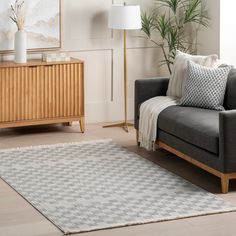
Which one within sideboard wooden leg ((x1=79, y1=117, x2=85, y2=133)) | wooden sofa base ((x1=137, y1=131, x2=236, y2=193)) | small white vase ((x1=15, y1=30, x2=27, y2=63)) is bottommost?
wooden sofa base ((x1=137, y1=131, x2=236, y2=193))

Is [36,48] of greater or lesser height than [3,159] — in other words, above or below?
above

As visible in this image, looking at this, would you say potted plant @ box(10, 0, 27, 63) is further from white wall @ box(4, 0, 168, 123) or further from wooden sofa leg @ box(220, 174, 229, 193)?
wooden sofa leg @ box(220, 174, 229, 193)

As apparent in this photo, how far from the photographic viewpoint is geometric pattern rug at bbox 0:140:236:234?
5.16 meters

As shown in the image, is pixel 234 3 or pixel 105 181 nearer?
pixel 105 181

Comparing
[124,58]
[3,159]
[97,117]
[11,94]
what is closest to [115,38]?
[124,58]

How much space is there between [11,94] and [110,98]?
1.32 metres

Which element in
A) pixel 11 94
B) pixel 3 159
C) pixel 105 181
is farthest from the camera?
pixel 11 94

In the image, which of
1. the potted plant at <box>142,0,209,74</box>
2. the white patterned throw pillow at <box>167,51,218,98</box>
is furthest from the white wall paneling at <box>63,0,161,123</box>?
the white patterned throw pillow at <box>167,51,218,98</box>

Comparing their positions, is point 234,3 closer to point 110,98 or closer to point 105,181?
point 110,98

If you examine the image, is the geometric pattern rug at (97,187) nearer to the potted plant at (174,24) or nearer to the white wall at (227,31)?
the potted plant at (174,24)

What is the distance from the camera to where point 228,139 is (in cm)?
559

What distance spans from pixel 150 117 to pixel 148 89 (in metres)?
0.46

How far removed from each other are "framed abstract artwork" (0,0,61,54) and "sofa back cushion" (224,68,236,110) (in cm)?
204

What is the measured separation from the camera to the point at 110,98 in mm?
8266
